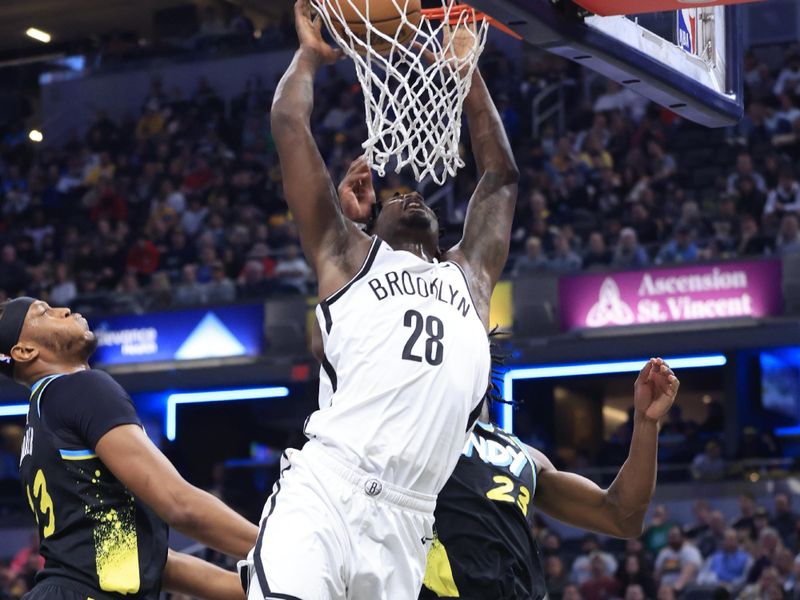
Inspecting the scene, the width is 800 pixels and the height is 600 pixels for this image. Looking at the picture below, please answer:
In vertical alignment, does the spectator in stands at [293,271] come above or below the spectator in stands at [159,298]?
above

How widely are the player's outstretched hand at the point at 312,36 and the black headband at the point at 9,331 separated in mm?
1169

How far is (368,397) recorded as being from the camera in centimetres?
389

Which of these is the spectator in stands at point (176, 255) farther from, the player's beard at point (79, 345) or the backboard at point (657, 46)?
the player's beard at point (79, 345)

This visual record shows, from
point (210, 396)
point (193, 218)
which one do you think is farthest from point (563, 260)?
point (210, 396)

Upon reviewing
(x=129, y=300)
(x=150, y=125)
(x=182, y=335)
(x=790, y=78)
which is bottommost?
(x=182, y=335)

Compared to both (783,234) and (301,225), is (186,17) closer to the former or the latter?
(783,234)

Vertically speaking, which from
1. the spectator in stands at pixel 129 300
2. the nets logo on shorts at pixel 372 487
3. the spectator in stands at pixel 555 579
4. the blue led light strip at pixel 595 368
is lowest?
the spectator in stands at pixel 555 579

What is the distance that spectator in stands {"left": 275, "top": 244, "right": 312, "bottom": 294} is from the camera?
16.4 m

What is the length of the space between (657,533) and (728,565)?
1219mm

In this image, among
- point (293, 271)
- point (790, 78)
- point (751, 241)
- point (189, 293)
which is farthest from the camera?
point (790, 78)

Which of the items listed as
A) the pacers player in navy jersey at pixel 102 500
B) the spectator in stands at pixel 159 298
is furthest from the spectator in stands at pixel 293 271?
the pacers player in navy jersey at pixel 102 500

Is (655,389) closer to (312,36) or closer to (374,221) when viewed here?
(374,221)

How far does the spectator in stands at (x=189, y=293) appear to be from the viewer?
17047 millimetres

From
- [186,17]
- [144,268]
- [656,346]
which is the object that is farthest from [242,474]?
[186,17]
